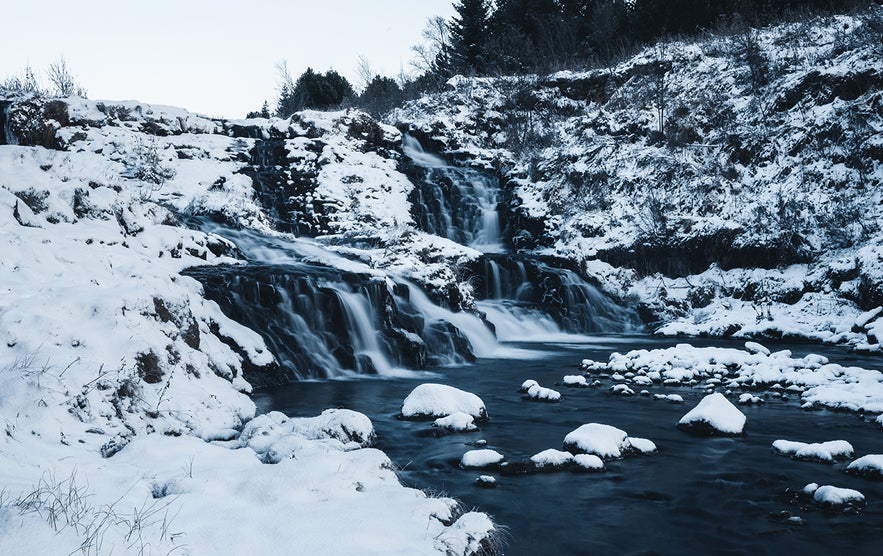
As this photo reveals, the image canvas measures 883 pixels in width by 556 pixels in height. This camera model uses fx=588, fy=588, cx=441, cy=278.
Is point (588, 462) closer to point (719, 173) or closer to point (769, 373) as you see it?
point (769, 373)

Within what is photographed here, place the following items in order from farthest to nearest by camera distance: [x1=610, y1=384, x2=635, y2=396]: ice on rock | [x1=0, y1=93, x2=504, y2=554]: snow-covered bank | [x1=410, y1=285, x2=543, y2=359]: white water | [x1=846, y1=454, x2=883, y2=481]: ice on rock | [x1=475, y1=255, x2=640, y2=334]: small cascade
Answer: [x1=475, y1=255, x2=640, y2=334]: small cascade, [x1=410, y1=285, x2=543, y2=359]: white water, [x1=610, y1=384, x2=635, y2=396]: ice on rock, [x1=846, y1=454, x2=883, y2=481]: ice on rock, [x1=0, y1=93, x2=504, y2=554]: snow-covered bank

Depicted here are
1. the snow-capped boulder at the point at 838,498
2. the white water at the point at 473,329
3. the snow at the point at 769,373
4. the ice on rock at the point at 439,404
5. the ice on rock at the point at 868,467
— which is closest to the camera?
the snow-capped boulder at the point at 838,498

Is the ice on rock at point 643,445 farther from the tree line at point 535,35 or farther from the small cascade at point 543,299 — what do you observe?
the tree line at point 535,35

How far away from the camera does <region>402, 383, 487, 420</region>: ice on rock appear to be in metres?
7.45

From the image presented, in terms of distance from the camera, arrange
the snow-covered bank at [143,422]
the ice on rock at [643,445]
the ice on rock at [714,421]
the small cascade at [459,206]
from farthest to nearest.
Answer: the small cascade at [459,206]
the ice on rock at [714,421]
the ice on rock at [643,445]
the snow-covered bank at [143,422]

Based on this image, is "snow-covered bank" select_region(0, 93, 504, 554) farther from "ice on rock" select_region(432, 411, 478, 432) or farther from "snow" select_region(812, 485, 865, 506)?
"snow" select_region(812, 485, 865, 506)

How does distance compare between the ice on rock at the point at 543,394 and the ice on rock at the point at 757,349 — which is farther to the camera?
the ice on rock at the point at 757,349

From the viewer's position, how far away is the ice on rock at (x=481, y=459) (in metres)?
5.69

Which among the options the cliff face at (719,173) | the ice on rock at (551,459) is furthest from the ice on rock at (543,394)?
the cliff face at (719,173)

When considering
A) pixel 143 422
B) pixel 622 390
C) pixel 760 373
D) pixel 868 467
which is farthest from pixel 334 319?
pixel 868 467

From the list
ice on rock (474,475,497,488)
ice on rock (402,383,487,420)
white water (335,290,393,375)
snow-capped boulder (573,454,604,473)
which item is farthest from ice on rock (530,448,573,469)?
white water (335,290,393,375)

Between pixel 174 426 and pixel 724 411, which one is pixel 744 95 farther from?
pixel 174 426

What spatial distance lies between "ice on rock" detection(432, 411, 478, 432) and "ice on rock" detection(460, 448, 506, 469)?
42.9 inches

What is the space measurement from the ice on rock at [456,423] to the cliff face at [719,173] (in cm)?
975
